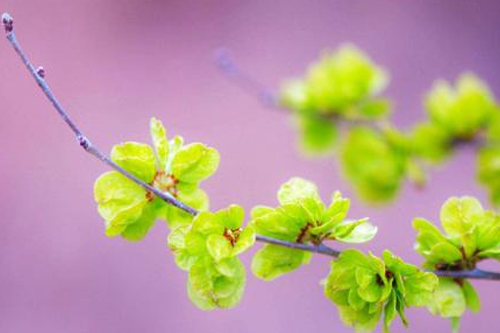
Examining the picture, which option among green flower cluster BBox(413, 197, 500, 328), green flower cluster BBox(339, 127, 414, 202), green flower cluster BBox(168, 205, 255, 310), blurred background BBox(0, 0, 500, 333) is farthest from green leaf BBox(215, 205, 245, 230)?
blurred background BBox(0, 0, 500, 333)

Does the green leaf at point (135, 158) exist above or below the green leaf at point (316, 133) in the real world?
below

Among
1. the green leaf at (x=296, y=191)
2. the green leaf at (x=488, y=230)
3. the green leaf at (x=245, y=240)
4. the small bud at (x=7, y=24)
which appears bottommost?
the green leaf at (x=488, y=230)

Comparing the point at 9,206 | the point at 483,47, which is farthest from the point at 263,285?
the point at 483,47

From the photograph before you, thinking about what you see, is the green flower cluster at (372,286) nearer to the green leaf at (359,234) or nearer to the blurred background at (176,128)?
the green leaf at (359,234)

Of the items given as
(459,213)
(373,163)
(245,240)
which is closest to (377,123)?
(373,163)

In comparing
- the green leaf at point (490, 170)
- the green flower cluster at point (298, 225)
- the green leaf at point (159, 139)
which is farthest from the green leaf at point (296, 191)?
the green leaf at point (490, 170)

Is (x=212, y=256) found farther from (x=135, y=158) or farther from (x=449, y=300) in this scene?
(x=449, y=300)
